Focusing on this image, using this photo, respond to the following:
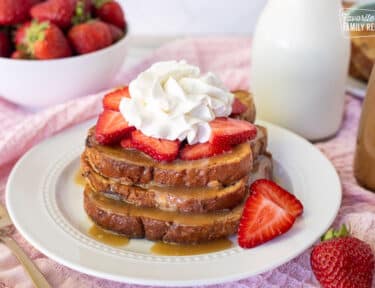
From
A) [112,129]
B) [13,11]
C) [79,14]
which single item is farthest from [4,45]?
[112,129]

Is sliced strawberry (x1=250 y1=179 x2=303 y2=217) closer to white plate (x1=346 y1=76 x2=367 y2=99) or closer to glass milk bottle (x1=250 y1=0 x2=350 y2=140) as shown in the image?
glass milk bottle (x1=250 y1=0 x2=350 y2=140)

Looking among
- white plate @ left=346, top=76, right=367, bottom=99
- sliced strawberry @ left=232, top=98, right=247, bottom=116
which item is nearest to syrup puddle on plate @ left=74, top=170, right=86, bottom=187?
sliced strawberry @ left=232, top=98, right=247, bottom=116

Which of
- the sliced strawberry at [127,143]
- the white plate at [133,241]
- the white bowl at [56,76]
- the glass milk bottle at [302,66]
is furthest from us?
the white bowl at [56,76]

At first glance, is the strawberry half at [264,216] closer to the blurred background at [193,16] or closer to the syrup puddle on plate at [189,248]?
the syrup puddle on plate at [189,248]

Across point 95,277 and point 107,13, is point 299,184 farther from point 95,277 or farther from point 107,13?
point 107,13

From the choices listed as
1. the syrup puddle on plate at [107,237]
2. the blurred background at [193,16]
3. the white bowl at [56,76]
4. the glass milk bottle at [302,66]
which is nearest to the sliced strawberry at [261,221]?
the syrup puddle on plate at [107,237]
